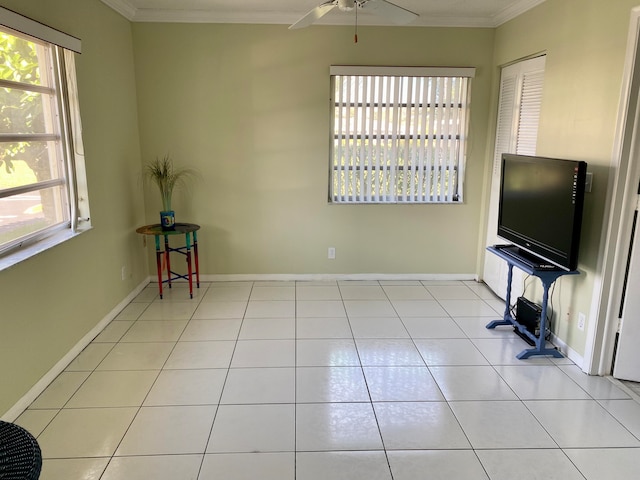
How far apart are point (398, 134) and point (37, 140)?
120 inches

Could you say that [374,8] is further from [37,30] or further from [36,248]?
[36,248]

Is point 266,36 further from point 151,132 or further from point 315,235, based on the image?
point 315,235

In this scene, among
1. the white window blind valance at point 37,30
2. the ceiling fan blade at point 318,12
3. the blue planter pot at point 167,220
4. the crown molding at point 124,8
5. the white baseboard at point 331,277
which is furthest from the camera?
the white baseboard at point 331,277

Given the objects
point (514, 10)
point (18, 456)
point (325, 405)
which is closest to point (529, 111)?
point (514, 10)

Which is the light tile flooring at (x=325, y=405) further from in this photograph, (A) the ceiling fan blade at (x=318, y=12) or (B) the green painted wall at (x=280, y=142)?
(A) the ceiling fan blade at (x=318, y=12)

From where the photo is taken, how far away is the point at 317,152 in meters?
4.58

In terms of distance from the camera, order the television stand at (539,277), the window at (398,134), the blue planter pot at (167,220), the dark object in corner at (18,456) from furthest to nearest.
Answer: the window at (398,134)
the blue planter pot at (167,220)
the television stand at (539,277)
the dark object in corner at (18,456)

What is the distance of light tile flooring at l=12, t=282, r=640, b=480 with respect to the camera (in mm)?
2154

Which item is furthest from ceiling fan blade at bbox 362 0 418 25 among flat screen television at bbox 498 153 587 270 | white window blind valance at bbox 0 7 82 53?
white window blind valance at bbox 0 7 82 53

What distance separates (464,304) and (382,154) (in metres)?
1.64

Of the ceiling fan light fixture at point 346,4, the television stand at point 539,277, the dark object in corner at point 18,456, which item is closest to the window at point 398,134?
the television stand at point 539,277

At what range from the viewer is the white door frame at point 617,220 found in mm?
2600

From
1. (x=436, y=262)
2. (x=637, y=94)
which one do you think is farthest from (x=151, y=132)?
(x=637, y=94)

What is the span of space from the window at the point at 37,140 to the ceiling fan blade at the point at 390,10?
1.92 m
